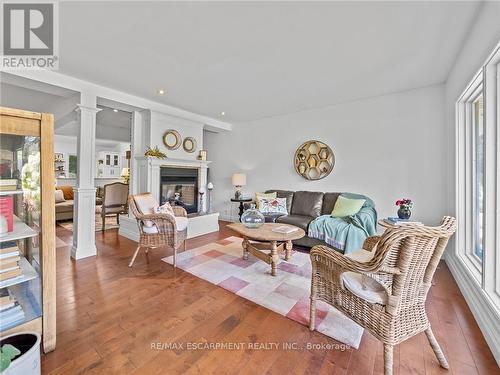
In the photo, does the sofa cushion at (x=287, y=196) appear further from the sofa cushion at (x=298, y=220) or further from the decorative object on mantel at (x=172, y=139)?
the decorative object on mantel at (x=172, y=139)

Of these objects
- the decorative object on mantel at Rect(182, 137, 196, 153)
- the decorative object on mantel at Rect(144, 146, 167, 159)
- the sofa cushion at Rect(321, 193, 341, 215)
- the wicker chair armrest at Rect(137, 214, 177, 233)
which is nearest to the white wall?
the sofa cushion at Rect(321, 193, 341, 215)

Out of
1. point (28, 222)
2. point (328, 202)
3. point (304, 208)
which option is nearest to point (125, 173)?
point (304, 208)

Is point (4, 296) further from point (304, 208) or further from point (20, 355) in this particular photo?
point (304, 208)

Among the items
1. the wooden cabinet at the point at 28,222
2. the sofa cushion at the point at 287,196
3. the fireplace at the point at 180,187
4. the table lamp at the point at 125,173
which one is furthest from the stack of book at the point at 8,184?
the table lamp at the point at 125,173

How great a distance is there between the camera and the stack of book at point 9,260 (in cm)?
130

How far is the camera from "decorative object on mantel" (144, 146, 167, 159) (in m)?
4.18

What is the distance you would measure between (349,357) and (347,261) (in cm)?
64

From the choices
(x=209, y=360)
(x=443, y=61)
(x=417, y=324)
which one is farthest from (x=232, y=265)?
(x=443, y=61)

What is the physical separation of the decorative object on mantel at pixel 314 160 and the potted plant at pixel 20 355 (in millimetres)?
4245

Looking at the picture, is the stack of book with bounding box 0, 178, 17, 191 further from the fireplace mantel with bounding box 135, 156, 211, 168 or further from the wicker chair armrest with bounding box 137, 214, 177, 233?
the fireplace mantel with bounding box 135, 156, 211, 168

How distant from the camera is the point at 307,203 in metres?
4.29

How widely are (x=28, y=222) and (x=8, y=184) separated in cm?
28

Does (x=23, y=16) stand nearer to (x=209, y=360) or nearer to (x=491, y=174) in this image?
(x=209, y=360)

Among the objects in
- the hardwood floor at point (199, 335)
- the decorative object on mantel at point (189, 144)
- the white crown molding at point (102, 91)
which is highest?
the white crown molding at point (102, 91)
